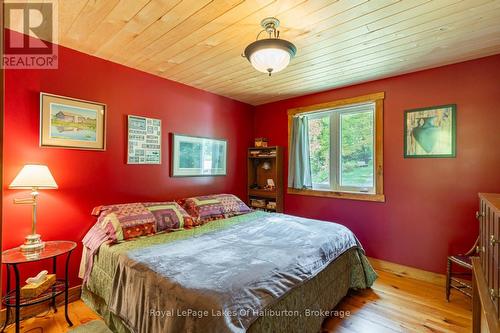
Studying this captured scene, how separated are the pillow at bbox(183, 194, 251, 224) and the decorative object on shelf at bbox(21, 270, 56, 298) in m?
1.40

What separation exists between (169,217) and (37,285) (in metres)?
1.15

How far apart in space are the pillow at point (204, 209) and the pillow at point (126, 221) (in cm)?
59

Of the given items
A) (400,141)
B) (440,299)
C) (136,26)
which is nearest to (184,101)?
(136,26)

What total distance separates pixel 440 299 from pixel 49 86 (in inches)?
168

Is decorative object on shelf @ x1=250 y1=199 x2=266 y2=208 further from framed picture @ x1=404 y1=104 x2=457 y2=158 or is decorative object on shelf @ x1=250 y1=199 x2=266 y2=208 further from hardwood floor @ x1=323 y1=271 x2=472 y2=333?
framed picture @ x1=404 y1=104 x2=457 y2=158

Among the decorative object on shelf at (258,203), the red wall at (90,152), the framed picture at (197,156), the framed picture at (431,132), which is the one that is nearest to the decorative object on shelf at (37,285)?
the red wall at (90,152)

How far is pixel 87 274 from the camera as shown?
2211mm

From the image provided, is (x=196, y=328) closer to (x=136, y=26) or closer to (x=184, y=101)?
(x=136, y=26)

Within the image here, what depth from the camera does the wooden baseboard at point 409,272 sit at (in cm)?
276

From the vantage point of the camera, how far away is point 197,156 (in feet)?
11.7

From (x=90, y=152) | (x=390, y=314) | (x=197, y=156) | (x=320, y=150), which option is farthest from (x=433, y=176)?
(x=90, y=152)

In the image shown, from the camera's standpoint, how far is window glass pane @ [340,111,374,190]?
3332 mm

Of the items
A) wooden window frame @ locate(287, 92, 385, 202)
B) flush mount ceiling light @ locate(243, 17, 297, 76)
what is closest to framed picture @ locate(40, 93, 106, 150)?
flush mount ceiling light @ locate(243, 17, 297, 76)

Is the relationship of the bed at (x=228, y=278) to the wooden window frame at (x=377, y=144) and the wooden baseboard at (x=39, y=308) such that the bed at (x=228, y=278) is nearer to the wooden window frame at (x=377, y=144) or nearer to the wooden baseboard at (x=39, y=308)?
the wooden baseboard at (x=39, y=308)
